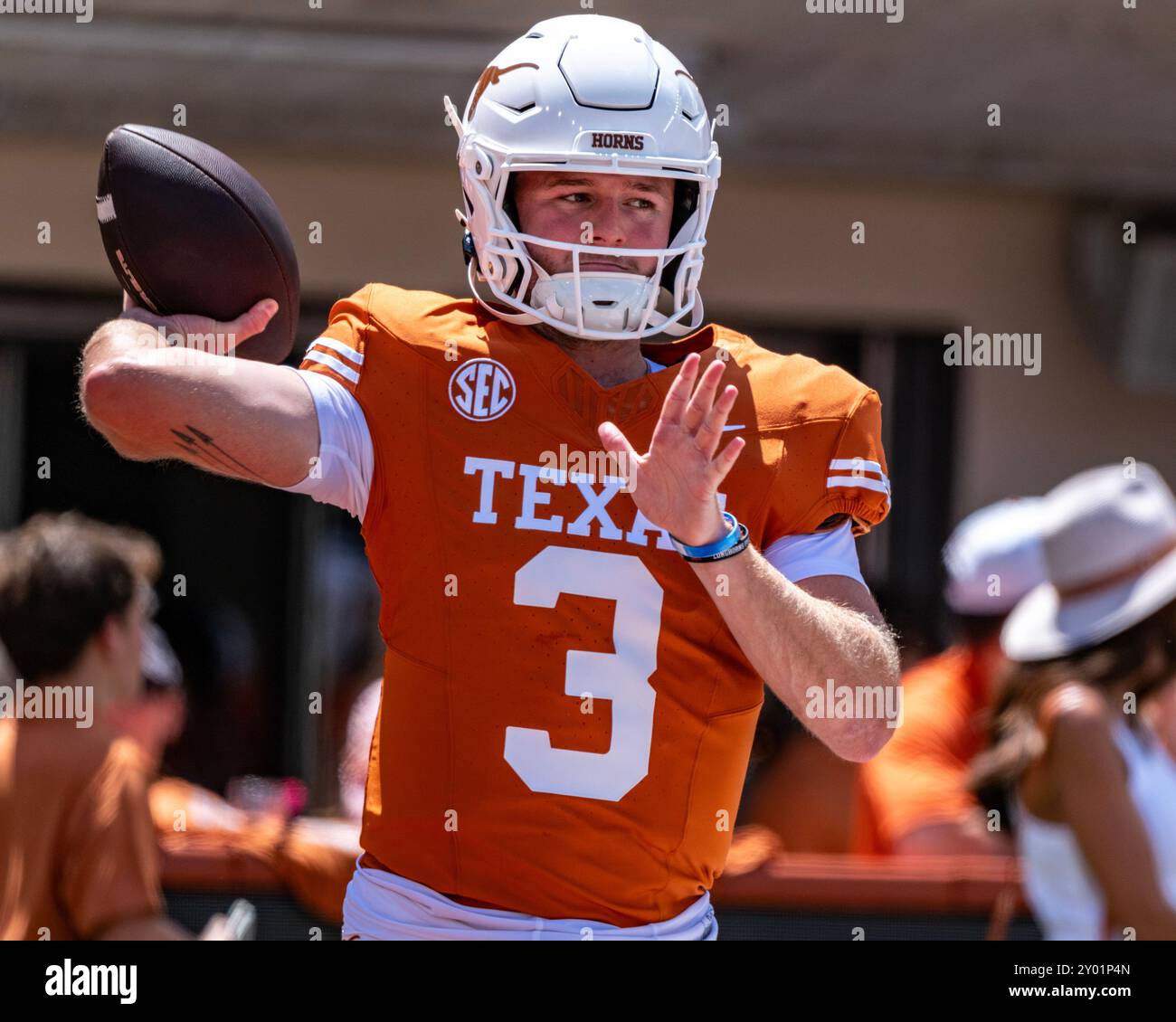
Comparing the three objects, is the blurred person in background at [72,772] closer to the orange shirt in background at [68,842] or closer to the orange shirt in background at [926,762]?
the orange shirt in background at [68,842]

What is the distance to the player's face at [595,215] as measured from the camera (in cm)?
259

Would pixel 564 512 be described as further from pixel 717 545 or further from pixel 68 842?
pixel 68 842

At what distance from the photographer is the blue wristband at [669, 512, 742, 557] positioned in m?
2.37

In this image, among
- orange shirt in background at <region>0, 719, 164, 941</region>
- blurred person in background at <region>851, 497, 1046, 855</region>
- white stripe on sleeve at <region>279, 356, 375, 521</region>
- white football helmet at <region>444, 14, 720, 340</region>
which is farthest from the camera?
blurred person in background at <region>851, 497, 1046, 855</region>

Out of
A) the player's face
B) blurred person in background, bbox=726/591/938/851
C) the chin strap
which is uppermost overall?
the player's face

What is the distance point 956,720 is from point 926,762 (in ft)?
0.89

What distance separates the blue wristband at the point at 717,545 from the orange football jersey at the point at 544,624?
0.41ft

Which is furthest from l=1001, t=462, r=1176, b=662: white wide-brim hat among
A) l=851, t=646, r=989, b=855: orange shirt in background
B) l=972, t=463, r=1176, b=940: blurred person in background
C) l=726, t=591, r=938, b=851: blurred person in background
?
l=726, t=591, r=938, b=851: blurred person in background

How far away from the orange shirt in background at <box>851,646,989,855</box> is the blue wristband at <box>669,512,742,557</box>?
273cm

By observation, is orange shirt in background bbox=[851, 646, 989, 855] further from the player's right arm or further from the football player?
the player's right arm

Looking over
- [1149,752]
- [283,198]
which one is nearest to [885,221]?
[283,198]

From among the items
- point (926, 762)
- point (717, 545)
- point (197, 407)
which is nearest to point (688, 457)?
point (717, 545)

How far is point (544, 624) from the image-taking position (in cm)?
245

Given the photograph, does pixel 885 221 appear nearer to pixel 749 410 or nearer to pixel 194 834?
pixel 194 834
